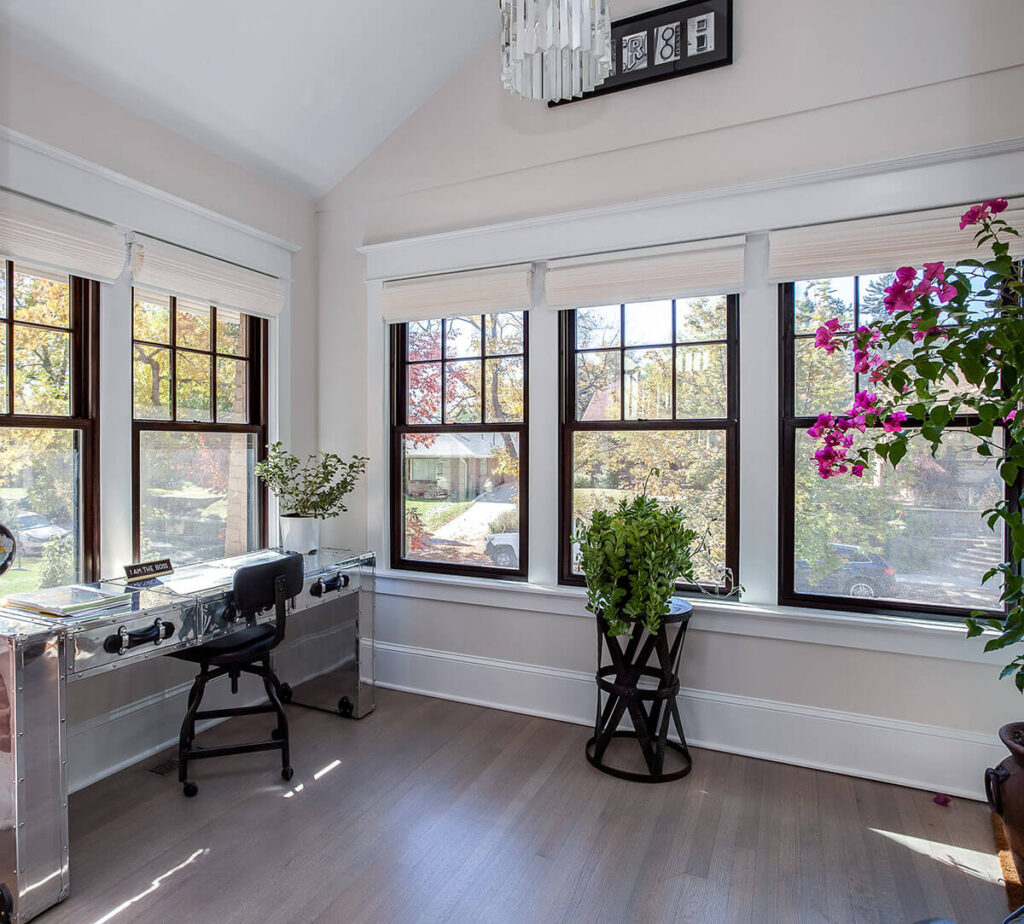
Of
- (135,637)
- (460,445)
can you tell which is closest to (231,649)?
(135,637)

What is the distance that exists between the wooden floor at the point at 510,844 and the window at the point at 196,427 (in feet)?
3.66

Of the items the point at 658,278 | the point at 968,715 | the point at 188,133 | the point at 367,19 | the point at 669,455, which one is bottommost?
the point at 968,715

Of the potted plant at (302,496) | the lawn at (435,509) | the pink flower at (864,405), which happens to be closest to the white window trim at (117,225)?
→ the potted plant at (302,496)

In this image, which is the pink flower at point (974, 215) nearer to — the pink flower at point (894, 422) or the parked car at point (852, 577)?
the pink flower at point (894, 422)

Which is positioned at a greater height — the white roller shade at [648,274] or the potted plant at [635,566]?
the white roller shade at [648,274]

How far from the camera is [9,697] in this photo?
1.98 m

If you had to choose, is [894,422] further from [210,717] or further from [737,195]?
[210,717]

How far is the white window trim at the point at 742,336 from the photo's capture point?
2721mm

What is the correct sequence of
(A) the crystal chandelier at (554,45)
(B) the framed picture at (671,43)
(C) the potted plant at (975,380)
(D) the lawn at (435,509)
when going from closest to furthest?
1. (A) the crystal chandelier at (554,45)
2. (C) the potted plant at (975,380)
3. (B) the framed picture at (671,43)
4. (D) the lawn at (435,509)

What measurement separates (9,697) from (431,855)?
1.44 metres

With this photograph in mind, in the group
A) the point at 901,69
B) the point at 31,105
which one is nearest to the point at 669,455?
the point at 901,69

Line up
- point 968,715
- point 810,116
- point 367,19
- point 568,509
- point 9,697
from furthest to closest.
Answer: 1. point 568,509
2. point 367,19
3. point 810,116
4. point 968,715
5. point 9,697

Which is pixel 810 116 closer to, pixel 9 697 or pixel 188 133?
pixel 188 133

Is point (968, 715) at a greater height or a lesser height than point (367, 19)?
lesser
